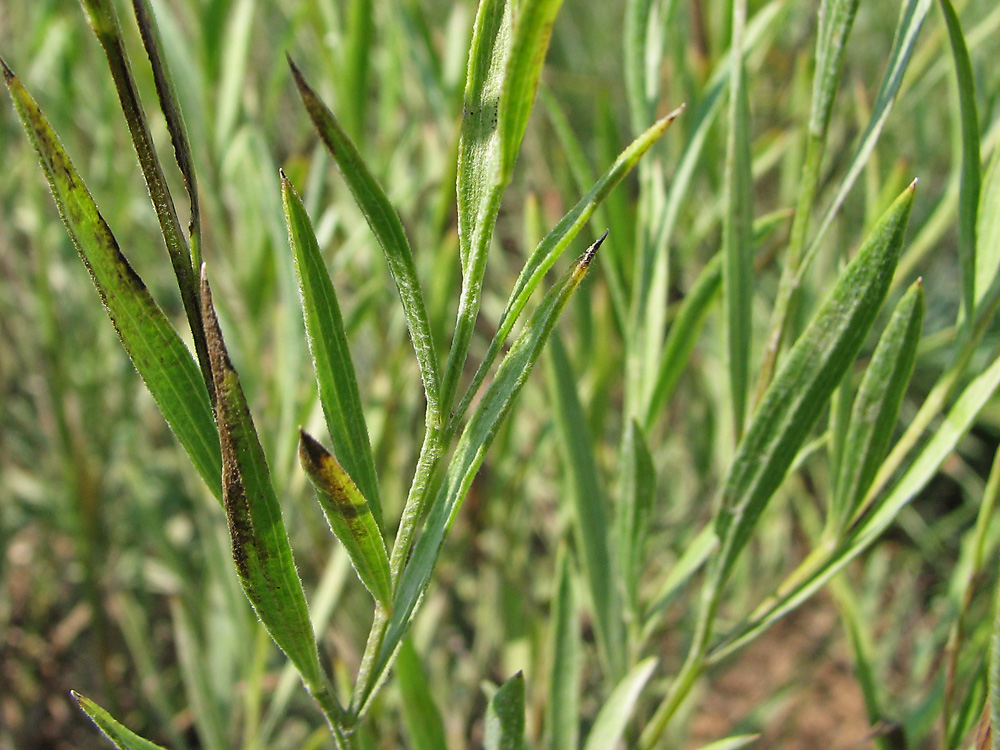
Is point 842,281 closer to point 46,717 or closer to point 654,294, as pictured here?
point 654,294

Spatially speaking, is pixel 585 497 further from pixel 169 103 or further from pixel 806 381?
pixel 169 103

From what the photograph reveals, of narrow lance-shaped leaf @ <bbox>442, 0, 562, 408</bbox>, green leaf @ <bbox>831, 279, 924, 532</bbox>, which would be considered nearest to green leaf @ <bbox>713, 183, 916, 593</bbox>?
green leaf @ <bbox>831, 279, 924, 532</bbox>

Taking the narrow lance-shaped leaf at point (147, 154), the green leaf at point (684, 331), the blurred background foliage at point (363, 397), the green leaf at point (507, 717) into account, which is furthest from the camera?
the blurred background foliage at point (363, 397)

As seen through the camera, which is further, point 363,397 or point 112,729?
point 363,397

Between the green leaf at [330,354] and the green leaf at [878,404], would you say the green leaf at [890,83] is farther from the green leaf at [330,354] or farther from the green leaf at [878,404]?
the green leaf at [330,354]

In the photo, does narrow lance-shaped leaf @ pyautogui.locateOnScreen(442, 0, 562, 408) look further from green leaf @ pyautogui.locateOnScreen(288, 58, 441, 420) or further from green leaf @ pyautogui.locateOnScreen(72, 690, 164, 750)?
green leaf @ pyautogui.locateOnScreen(72, 690, 164, 750)

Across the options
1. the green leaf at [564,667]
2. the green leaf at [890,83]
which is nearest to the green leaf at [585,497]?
the green leaf at [564,667]

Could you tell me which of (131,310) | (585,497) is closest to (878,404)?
(585,497)
